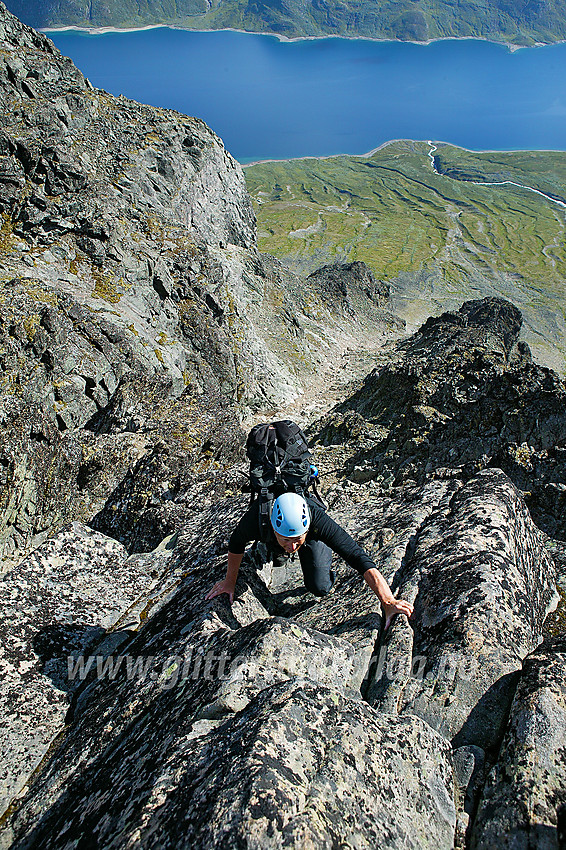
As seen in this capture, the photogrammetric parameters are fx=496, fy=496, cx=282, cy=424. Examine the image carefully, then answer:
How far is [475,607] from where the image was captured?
7.08m

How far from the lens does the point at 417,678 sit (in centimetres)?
664

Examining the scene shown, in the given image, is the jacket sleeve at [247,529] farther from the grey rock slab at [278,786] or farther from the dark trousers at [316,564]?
the grey rock slab at [278,786]

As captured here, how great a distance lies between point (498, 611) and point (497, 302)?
59004 mm

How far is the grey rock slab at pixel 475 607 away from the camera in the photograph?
624 centimetres

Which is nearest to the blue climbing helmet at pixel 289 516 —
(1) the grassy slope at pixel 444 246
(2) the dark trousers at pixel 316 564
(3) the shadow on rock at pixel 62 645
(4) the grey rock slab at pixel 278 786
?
(2) the dark trousers at pixel 316 564

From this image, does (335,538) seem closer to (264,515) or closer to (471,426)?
(264,515)

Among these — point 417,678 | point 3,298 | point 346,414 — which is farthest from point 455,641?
point 3,298

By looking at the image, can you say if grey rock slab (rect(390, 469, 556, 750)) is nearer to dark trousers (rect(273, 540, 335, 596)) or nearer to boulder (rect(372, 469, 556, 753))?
boulder (rect(372, 469, 556, 753))

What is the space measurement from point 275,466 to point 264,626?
2.46m

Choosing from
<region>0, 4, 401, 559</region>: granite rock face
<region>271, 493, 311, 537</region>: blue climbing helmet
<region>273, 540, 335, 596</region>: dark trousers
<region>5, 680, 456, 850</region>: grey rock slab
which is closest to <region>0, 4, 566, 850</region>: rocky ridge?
<region>5, 680, 456, 850</region>: grey rock slab

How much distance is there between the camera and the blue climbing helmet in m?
7.14

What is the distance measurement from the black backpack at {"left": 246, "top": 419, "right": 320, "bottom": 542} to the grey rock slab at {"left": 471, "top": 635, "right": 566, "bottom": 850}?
12.9 ft

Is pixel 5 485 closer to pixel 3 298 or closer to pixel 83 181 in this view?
pixel 3 298

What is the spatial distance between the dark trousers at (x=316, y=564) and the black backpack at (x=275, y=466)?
33.8 inches
